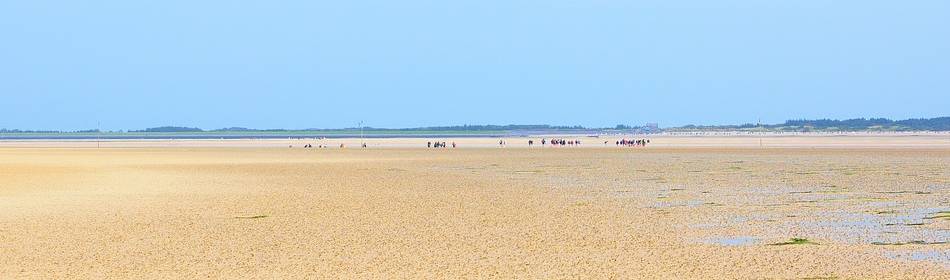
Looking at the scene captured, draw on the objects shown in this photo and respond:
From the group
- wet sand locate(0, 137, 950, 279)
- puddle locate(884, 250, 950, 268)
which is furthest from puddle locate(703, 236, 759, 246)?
puddle locate(884, 250, 950, 268)

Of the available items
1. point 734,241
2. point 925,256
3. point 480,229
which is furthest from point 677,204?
point 925,256

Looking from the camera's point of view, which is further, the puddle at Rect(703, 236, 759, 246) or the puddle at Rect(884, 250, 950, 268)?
the puddle at Rect(703, 236, 759, 246)

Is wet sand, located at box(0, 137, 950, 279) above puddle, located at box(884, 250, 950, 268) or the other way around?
the other way around

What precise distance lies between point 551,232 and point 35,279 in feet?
19.8

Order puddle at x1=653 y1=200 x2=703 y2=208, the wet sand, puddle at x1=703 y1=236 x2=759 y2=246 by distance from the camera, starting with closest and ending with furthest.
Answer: the wet sand → puddle at x1=703 y1=236 x2=759 y2=246 → puddle at x1=653 y1=200 x2=703 y2=208

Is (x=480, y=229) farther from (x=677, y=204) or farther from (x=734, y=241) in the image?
(x=677, y=204)

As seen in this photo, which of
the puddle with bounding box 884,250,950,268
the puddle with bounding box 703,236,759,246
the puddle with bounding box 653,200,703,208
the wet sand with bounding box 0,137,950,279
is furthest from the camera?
the puddle with bounding box 653,200,703,208

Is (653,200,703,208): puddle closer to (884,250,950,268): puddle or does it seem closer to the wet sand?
the wet sand

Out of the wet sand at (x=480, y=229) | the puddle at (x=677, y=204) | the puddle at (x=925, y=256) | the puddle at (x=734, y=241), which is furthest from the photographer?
the puddle at (x=677, y=204)

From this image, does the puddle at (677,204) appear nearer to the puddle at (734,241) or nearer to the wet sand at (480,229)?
the wet sand at (480,229)

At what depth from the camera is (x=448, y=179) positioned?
2597 cm

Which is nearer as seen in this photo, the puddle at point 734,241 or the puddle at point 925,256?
the puddle at point 925,256

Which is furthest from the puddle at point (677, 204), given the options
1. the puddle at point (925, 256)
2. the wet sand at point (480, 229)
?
the puddle at point (925, 256)

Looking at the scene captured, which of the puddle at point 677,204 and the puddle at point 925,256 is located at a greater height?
the puddle at point 925,256
